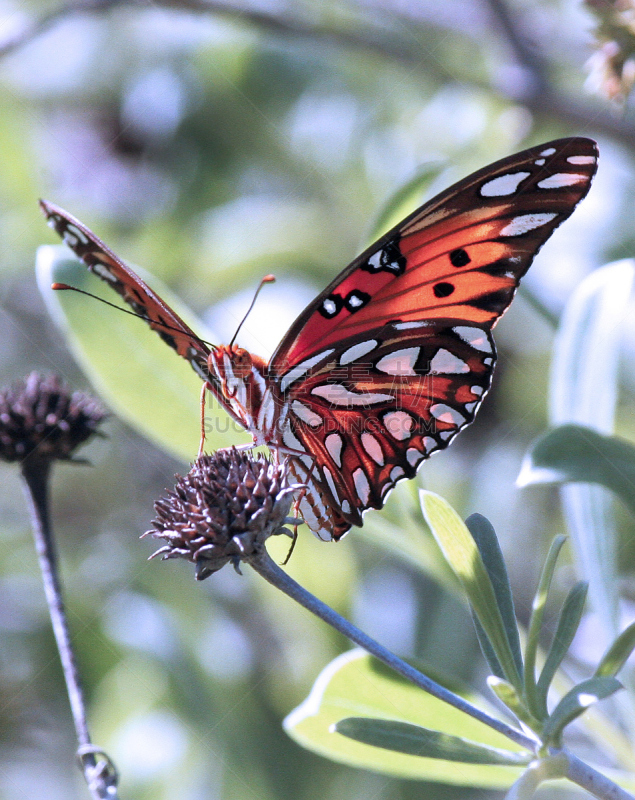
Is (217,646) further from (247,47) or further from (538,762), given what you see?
(247,47)

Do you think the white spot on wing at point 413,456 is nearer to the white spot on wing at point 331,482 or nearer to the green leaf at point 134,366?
the white spot on wing at point 331,482

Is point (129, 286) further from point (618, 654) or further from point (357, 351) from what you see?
point (618, 654)

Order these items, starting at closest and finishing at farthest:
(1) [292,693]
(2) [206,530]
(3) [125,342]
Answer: (2) [206,530]
(3) [125,342]
(1) [292,693]

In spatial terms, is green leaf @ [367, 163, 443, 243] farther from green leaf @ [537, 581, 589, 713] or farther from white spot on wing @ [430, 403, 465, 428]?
green leaf @ [537, 581, 589, 713]

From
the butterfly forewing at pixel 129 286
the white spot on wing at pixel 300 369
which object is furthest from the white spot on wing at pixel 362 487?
the butterfly forewing at pixel 129 286

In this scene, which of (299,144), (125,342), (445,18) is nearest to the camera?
(125,342)

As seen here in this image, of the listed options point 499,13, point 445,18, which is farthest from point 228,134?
point 499,13

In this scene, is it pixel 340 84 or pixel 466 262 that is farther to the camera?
pixel 340 84

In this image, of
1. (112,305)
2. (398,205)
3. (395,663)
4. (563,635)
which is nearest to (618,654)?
(563,635)
